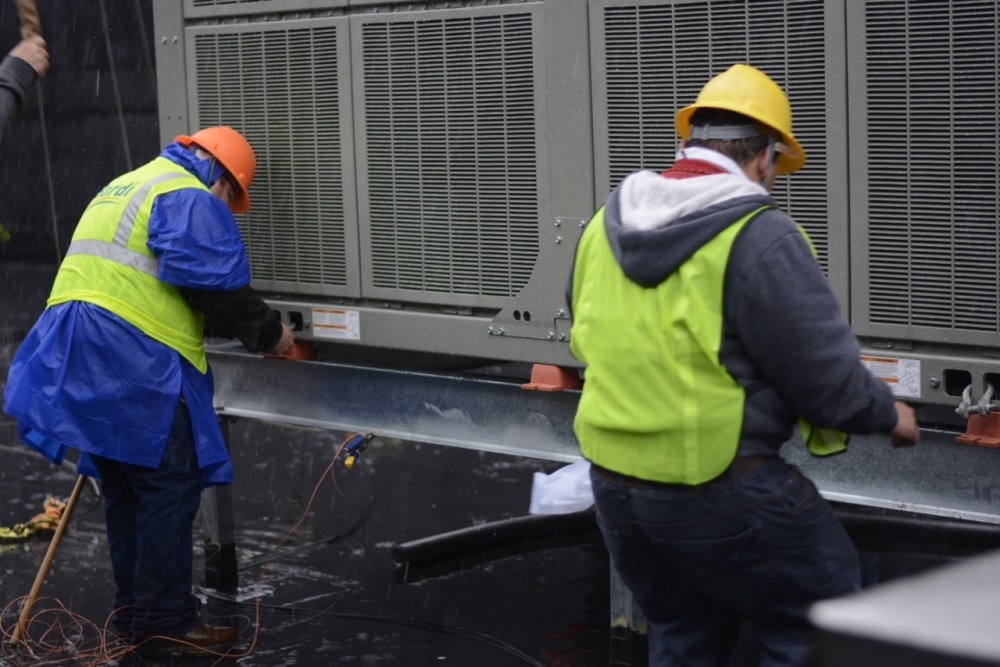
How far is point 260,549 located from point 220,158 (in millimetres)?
2262

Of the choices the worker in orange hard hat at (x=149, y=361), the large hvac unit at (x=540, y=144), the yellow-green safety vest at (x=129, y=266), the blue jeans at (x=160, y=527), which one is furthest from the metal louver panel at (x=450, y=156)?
the blue jeans at (x=160, y=527)

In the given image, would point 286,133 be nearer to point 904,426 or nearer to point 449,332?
point 449,332

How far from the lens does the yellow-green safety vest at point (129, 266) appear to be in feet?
16.8

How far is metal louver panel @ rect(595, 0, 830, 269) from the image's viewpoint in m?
4.25

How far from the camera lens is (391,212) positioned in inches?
213

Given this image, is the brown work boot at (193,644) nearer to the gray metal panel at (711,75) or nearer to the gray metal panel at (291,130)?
the gray metal panel at (291,130)

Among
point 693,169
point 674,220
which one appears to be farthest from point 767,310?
point 693,169

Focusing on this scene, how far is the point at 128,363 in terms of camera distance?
5.10m

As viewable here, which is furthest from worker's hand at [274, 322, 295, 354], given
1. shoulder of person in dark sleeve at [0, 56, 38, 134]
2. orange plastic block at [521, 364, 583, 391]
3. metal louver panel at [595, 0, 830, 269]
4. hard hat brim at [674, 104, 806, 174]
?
hard hat brim at [674, 104, 806, 174]

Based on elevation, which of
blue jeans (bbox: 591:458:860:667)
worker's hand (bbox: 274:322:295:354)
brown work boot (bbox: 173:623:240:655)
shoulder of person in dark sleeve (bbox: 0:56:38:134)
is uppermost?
shoulder of person in dark sleeve (bbox: 0:56:38:134)

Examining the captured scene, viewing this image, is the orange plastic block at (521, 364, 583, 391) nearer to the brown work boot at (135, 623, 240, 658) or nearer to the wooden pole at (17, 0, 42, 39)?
the brown work boot at (135, 623, 240, 658)

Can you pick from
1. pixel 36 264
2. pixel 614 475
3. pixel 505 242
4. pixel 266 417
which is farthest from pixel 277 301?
pixel 36 264

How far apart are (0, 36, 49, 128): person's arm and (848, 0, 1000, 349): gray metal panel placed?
339 centimetres

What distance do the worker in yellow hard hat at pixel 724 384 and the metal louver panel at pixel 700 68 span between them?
1.04 m
